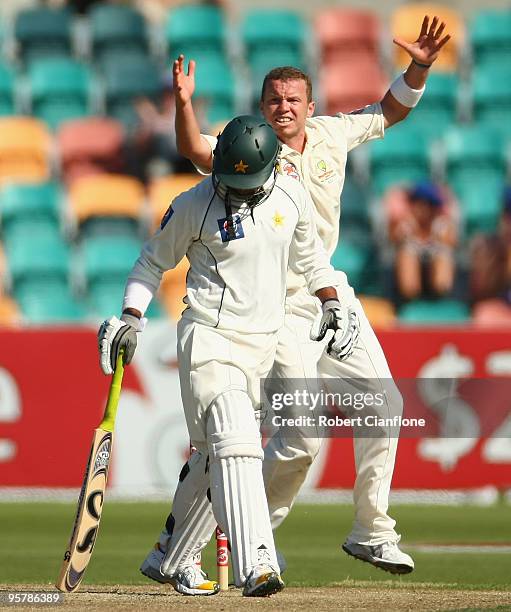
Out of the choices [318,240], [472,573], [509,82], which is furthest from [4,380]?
[509,82]

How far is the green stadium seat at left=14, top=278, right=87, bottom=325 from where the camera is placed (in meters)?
14.0

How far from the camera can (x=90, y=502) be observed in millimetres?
5984

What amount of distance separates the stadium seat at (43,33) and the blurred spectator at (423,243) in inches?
191

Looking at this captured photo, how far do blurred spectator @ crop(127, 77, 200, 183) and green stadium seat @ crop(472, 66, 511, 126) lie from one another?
347 centimetres

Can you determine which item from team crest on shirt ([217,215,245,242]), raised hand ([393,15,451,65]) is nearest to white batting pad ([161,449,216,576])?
team crest on shirt ([217,215,245,242])

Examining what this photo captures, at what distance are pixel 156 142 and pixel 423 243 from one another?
2.97m

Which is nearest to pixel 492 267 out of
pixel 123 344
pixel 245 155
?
pixel 245 155

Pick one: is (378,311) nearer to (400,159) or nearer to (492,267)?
(492,267)

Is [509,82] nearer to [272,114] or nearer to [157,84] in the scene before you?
[157,84]

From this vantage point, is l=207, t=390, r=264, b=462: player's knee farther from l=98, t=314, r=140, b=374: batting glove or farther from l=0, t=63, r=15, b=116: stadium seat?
l=0, t=63, r=15, b=116: stadium seat

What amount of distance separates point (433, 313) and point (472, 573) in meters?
6.13

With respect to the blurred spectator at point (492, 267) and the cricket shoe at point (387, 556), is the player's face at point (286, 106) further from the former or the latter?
the blurred spectator at point (492, 267)

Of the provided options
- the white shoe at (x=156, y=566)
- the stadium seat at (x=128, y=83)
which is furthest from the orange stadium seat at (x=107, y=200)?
the white shoe at (x=156, y=566)

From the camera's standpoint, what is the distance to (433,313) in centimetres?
1371
